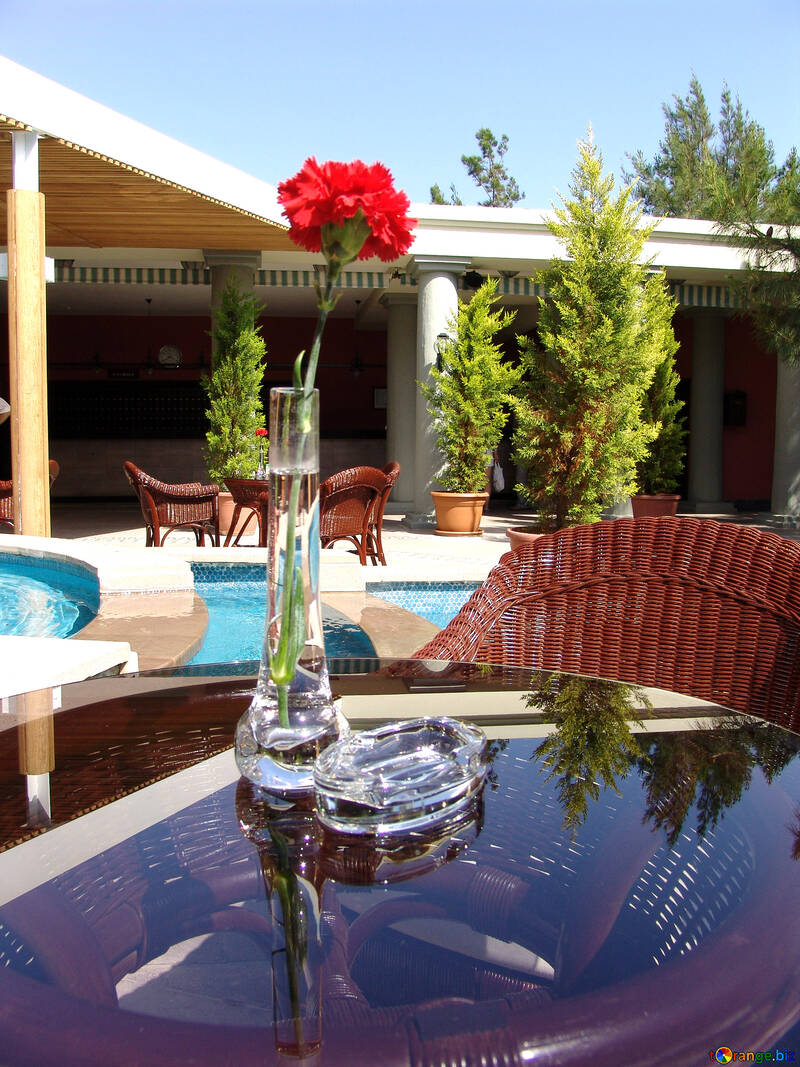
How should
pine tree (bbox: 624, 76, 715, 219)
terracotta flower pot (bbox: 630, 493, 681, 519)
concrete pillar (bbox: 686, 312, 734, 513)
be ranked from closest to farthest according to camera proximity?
terracotta flower pot (bbox: 630, 493, 681, 519) → concrete pillar (bbox: 686, 312, 734, 513) → pine tree (bbox: 624, 76, 715, 219)

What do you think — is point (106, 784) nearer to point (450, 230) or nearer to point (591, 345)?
point (591, 345)

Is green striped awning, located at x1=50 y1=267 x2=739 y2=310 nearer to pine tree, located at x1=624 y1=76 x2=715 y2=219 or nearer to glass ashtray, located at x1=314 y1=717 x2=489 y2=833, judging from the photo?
glass ashtray, located at x1=314 y1=717 x2=489 y2=833

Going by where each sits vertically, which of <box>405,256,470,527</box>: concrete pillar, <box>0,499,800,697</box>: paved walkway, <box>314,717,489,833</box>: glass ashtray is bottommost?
<box>0,499,800,697</box>: paved walkway

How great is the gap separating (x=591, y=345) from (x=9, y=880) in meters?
6.24

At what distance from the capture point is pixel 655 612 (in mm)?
1849

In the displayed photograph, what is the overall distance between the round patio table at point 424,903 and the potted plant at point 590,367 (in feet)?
17.9

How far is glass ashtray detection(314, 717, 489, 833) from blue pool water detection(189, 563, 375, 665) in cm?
204

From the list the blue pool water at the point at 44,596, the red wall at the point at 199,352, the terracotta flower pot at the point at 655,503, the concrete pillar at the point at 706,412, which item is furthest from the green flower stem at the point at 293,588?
the red wall at the point at 199,352

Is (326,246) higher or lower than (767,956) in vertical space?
higher

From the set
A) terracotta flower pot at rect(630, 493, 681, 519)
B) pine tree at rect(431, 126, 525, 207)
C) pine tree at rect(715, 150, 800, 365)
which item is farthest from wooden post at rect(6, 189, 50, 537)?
pine tree at rect(431, 126, 525, 207)

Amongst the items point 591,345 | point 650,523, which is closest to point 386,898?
point 650,523

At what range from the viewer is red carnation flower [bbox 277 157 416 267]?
2.67 ft

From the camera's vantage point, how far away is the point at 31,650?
2.26 meters

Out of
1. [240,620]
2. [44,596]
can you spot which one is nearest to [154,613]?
[240,620]
